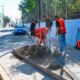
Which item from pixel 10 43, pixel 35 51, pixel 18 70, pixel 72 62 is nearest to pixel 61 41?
pixel 35 51

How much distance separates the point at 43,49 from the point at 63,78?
4917mm

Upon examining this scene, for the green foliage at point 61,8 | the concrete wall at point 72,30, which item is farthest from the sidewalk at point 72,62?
the green foliage at point 61,8

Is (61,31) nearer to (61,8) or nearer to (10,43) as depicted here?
(61,8)

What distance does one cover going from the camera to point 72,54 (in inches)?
509

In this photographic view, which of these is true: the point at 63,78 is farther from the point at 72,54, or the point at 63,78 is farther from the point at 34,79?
the point at 72,54

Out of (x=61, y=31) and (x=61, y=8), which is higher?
(x=61, y=8)

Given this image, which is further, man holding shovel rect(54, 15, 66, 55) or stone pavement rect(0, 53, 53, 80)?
man holding shovel rect(54, 15, 66, 55)

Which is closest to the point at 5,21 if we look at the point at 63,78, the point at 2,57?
the point at 2,57

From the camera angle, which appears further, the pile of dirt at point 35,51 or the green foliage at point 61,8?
the green foliage at point 61,8

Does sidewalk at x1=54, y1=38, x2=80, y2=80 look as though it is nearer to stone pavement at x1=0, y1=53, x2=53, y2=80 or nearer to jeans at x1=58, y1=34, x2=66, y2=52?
jeans at x1=58, y1=34, x2=66, y2=52

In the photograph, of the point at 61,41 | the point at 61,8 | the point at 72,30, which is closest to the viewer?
the point at 61,41

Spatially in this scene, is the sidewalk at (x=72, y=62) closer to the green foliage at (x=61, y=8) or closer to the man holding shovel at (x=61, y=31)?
the man holding shovel at (x=61, y=31)

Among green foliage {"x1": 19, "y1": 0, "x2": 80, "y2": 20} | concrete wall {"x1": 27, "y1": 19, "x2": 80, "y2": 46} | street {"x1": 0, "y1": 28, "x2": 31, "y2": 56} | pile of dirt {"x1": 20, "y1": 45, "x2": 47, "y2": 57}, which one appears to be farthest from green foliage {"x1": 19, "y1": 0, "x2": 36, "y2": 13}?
pile of dirt {"x1": 20, "y1": 45, "x2": 47, "y2": 57}

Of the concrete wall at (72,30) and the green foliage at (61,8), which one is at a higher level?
the green foliage at (61,8)
